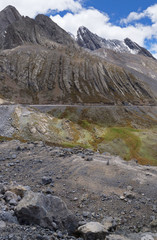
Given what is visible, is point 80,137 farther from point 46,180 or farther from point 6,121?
point 46,180

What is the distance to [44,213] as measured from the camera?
44.7 ft

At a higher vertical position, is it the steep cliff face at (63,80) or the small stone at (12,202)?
the steep cliff face at (63,80)

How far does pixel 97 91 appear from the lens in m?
162

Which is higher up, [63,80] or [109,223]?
[63,80]

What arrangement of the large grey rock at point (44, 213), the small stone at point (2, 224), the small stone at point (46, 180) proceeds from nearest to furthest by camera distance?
the small stone at point (2, 224), the large grey rock at point (44, 213), the small stone at point (46, 180)

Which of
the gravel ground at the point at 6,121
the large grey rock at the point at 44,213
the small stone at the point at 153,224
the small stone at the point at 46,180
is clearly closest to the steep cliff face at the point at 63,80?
the gravel ground at the point at 6,121

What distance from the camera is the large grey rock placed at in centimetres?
1322

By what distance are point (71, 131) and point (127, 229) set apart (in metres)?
52.7

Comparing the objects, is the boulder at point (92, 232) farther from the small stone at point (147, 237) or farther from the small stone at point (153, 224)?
the small stone at point (153, 224)

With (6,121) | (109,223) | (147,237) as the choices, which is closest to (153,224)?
(147,237)

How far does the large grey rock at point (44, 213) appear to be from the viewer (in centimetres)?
1322

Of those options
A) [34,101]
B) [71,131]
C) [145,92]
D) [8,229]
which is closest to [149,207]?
[8,229]

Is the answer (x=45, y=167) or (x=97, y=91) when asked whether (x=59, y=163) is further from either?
(x=97, y=91)

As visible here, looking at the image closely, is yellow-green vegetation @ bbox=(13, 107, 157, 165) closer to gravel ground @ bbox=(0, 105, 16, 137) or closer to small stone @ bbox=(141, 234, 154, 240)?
gravel ground @ bbox=(0, 105, 16, 137)
